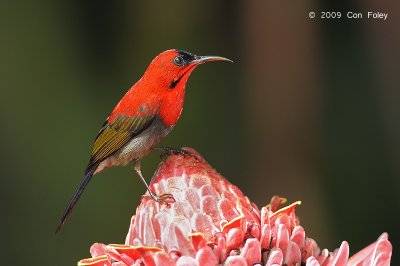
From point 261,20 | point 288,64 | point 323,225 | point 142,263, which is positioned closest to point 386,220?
point 323,225

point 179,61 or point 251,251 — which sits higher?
point 179,61

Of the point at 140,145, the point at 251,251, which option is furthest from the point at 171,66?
the point at 251,251

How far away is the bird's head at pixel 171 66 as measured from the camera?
85 centimetres

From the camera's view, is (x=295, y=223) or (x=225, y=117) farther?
(x=225, y=117)

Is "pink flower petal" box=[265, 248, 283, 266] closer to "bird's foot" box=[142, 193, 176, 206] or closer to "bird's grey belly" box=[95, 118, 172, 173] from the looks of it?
"bird's foot" box=[142, 193, 176, 206]

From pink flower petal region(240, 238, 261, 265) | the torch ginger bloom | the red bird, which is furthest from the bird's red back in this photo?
pink flower petal region(240, 238, 261, 265)

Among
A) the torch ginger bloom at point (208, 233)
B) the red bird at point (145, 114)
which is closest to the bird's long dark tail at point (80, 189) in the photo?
the red bird at point (145, 114)

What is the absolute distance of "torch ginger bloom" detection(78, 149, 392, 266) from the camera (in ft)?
2.29

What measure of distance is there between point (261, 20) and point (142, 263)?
1.15 meters

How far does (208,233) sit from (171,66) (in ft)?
0.71

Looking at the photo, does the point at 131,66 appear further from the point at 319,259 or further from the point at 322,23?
the point at 319,259

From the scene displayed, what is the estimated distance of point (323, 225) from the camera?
5.68 feet

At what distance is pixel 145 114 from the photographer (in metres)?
0.89

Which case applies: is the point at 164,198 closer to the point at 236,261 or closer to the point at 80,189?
the point at 236,261
